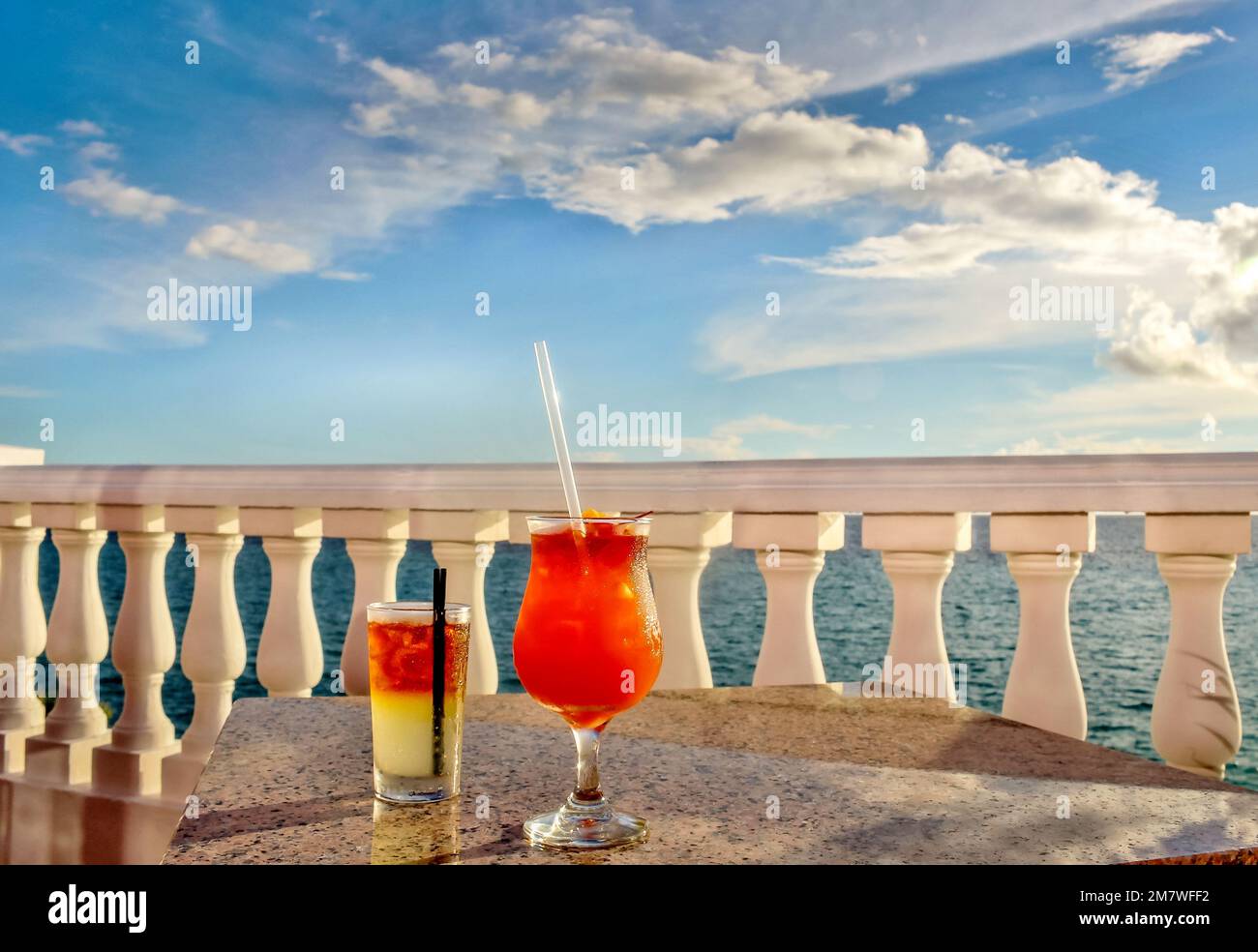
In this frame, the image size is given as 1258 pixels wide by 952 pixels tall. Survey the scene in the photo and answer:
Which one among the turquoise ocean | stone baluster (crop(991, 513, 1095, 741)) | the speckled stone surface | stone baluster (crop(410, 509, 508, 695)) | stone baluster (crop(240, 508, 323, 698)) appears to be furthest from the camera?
the turquoise ocean

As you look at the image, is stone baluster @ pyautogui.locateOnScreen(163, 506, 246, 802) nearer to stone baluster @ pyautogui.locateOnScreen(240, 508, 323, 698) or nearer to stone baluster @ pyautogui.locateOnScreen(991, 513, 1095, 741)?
stone baluster @ pyautogui.locateOnScreen(240, 508, 323, 698)

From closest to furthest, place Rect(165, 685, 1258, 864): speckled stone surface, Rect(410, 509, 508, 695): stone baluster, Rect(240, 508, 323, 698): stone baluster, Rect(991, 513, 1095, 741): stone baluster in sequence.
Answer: Rect(165, 685, 1258, 864): speckled stone surface < Rect(991, 513, 1095, 741): stone baluster < Rect(410, 509, 508, 695): stone baluster < Rect(240, 508, 323, 698): stone baluster

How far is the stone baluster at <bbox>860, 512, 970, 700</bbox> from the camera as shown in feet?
7.55

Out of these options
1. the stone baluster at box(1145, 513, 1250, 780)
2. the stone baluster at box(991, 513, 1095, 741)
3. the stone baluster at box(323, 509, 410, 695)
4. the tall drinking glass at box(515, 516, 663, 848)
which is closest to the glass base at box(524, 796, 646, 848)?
the tall drinking glass at box(515, 516, 663, 848)

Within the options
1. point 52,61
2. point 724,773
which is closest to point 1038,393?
point 52,61

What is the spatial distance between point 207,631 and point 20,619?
805 mm

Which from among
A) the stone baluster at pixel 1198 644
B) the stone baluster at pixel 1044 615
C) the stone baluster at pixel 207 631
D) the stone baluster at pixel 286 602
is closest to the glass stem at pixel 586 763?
the stone baluster at pixel 1044 615

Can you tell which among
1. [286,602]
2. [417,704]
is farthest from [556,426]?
[286,602]

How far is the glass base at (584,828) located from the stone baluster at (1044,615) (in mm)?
1482

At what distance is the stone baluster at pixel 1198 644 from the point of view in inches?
83.2

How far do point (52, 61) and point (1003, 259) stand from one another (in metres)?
63.1

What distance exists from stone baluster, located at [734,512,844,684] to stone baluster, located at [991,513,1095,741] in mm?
418
